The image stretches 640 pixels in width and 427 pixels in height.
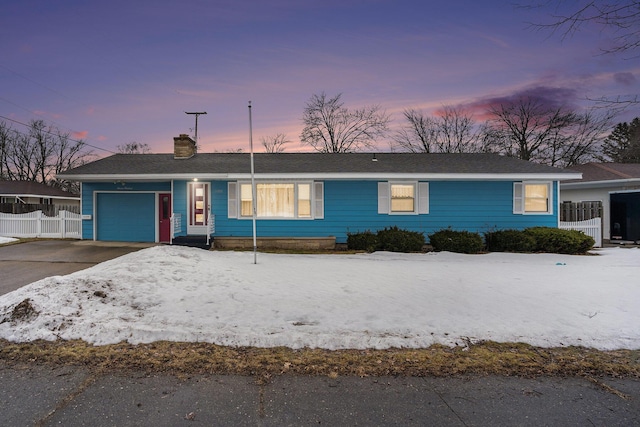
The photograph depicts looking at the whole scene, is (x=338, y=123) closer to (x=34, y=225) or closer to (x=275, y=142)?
(x=275, y=142)

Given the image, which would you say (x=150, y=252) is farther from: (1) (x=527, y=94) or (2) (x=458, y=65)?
(1) (x=527, y=94)

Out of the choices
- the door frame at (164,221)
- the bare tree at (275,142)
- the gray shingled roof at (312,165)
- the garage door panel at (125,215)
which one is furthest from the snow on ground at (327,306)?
the bare tree at (275,142)

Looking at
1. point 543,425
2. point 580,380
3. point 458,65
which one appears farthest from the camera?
point 458,65

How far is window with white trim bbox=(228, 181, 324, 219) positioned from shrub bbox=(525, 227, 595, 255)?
8.24 metres

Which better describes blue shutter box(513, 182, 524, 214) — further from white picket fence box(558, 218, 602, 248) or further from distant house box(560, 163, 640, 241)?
distant house box(560, 163, 640, 241)

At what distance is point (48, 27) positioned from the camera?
43.8 feet

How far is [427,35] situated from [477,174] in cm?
548

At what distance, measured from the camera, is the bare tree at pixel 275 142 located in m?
36.6

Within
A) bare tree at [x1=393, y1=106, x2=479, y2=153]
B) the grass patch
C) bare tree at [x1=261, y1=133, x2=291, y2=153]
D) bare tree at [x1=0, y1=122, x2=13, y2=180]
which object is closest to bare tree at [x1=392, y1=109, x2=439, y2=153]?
bare tree at [x1=393, y1=106, x2=479, y2=153]

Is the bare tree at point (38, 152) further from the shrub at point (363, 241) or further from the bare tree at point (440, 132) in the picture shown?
the shrub at point (363, 241)

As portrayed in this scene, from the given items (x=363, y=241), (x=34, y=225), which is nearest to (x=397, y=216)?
(x=363, y=241)

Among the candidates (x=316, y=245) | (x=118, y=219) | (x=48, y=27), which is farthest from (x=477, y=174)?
(x=48, y=27)

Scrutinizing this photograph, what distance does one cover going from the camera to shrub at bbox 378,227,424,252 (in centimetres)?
1259

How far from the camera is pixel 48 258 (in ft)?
33.4
